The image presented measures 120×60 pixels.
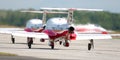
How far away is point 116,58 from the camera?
116ft

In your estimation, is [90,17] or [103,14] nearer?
[90,17]

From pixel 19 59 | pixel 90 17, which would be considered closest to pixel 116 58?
pixel 19 59

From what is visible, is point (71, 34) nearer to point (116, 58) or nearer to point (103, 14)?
point (116, 58)

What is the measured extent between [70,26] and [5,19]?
2689 cm

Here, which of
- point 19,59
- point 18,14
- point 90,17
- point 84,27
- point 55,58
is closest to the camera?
point 19,59

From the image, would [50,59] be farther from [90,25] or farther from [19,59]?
[90,25]

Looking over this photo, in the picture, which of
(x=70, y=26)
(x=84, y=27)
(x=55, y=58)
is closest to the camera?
(x=55, y=58)

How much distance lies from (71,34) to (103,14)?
30112 millimetres

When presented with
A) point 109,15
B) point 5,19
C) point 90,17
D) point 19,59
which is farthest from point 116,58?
point 109,15

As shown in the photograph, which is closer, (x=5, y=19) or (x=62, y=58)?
(x=62, y=58)

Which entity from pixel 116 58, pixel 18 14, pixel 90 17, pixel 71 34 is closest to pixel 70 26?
pixel 71 34

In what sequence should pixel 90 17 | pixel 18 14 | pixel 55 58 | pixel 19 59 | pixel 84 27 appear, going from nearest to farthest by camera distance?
pixel 19 59 < pixel 55 58 < pixel 84 27 < pixel 90 17 < pixel 18 14

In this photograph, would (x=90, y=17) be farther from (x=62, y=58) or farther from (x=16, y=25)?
(x=62, y=58)

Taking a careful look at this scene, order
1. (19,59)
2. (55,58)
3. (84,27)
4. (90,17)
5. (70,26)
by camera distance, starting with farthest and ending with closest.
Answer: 1. (90,17)
2. (84,27)
3. (70,26)
4. (55,58)
5. (19,59)
